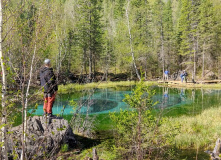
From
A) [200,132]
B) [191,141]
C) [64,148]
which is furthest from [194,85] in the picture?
[64,148]

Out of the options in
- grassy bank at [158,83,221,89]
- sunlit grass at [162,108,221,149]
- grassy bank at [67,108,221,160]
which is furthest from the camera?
grassy bank at [158,83,221,89]

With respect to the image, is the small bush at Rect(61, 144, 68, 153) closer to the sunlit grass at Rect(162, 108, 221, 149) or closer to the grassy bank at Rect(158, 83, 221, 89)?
the sunlit grass at Rect(162, 108, 221, 149)

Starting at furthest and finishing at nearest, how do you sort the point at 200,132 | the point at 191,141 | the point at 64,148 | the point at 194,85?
1. the point at 194,85
2. the point at 200,132
3. the point at 191,141
4. the point at 64,148

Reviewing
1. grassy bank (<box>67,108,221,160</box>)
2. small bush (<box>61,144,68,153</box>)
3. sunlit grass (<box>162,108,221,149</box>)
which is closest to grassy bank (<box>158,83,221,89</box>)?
sunlit grass (<box>162,108,221,149</box>)

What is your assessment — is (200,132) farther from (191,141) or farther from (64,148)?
(64,148)

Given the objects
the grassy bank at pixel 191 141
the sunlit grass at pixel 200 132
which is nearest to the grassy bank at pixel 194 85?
the sunlit grass at pixel 200 132

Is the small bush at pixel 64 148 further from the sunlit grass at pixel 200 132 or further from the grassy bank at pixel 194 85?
the grassy bank at pixel 194 85

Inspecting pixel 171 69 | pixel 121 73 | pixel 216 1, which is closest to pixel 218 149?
A: pixel 121 73

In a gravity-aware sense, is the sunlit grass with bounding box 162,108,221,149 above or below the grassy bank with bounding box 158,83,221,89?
below

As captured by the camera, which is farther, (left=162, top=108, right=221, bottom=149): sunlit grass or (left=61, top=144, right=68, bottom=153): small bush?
(left=162, top=108, right=221, bottom=149): sunlit grass

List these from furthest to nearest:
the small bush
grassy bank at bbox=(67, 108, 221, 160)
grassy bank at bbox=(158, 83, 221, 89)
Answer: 1. grassy bank at bbox=(158, 83, 221, 89)
2. grassy bank at bbox=(67, 108, 221, 160)
3. the small bush

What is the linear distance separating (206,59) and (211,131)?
28.2m

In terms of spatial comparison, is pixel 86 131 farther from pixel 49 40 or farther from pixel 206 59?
pixel 206 59

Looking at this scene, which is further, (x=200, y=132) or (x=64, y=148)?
(x=200, y=132)
